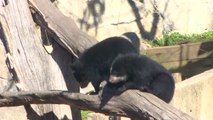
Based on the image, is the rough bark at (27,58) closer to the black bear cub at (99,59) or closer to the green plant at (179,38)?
the black bear cub at (99,59)

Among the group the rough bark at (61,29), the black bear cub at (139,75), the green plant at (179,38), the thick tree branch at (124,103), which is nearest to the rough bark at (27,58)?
the rough bark at (61,29)

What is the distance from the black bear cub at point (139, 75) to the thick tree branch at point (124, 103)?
0.12 metres

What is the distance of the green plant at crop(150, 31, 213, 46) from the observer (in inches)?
405

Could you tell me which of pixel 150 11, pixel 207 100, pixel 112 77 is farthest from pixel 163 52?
pixel 112 77

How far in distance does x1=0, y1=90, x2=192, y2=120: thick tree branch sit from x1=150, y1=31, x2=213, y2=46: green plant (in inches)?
236

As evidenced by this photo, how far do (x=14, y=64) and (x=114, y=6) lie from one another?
17.4 ft

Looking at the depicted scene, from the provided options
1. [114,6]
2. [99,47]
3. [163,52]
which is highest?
[99,47]

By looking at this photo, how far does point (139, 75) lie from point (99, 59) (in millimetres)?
1006

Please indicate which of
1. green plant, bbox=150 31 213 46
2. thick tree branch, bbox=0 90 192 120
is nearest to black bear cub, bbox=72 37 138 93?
thick tree branch, bbox=0 90 192 120

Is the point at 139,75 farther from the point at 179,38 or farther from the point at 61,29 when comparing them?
the point at 179,38

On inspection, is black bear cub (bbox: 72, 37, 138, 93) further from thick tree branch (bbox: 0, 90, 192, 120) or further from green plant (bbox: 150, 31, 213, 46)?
green plant (bbox: 150, 31, 213, 46)

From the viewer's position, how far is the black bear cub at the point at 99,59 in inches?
188

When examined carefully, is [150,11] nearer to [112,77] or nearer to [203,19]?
[203,19]

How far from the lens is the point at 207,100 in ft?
21.2
